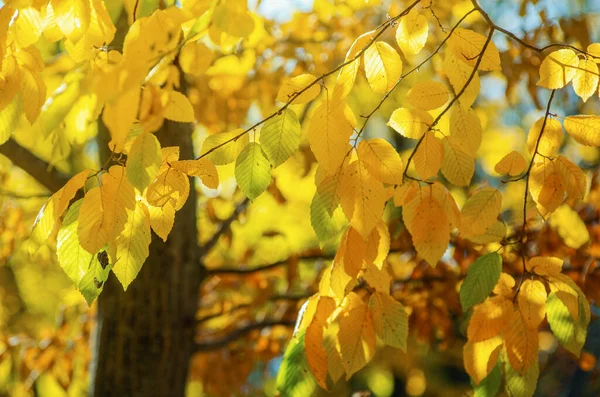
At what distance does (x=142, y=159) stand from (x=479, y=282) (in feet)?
2.52

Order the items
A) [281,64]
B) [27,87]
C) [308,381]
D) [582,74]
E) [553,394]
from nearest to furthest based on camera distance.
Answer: [27,87] < [582,74] < [308,381] < [281,64] < [553,394]

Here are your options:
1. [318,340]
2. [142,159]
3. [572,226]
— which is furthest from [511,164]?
[572,226]

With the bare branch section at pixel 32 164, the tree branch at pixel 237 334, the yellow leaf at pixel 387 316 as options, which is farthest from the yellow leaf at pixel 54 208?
the tree branch at pixel 237 334

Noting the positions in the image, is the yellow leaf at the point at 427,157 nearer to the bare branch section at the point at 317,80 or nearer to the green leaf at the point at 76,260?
the bare branch section at the point at 317,80

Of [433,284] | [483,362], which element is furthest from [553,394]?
[483,362]

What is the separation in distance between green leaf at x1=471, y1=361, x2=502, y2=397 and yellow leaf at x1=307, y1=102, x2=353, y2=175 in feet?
2.27

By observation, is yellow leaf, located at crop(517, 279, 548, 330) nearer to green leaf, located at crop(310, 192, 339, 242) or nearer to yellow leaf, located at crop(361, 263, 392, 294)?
yellow leaf, located at crop(361, 263, 392, 294)

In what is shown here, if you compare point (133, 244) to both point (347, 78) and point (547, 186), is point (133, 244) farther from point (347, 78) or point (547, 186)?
point (547, 186)

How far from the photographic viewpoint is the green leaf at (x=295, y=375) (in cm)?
157

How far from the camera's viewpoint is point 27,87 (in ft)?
4.28

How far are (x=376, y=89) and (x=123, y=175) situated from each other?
1.65ft

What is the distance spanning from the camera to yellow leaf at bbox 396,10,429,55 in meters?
1.35

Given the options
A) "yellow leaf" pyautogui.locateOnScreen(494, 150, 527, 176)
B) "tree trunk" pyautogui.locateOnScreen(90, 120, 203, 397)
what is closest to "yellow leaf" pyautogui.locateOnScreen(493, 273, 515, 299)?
"yellow leaf" pyautogui.locateOnScreen(494, 150, 527, 176)

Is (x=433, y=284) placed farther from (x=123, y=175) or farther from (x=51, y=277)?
(x=51, y=277)
